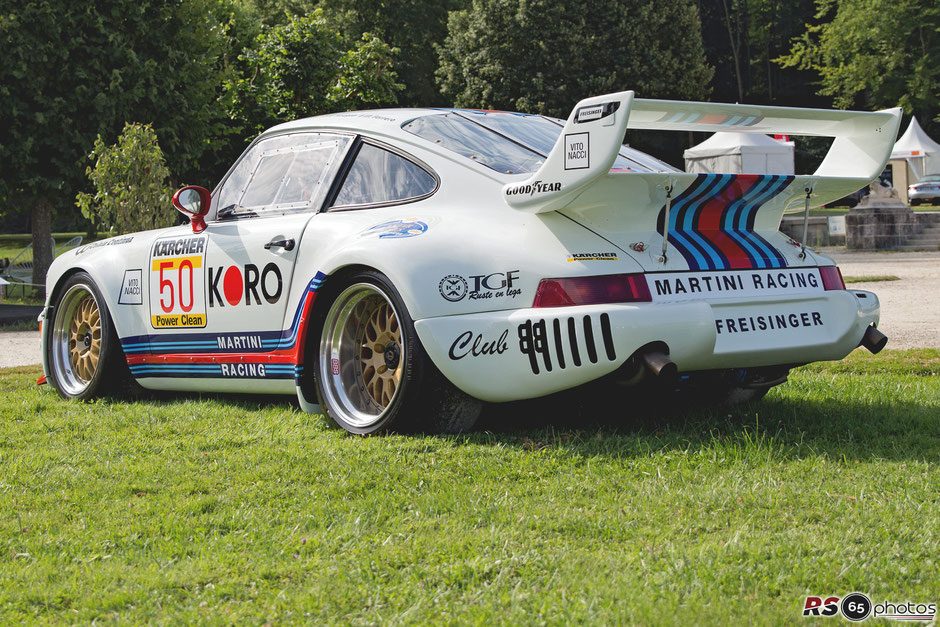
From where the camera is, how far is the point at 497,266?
4.24 metres

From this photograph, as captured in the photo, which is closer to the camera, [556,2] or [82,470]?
[82,470]

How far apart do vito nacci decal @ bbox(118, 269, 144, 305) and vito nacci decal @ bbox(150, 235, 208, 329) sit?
0.11 m

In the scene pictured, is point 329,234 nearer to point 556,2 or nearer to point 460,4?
point 556,2

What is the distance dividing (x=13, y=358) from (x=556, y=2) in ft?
91.4

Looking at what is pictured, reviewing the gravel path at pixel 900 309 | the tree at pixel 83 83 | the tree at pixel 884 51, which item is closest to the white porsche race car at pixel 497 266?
the gravel path at pixel 900 309

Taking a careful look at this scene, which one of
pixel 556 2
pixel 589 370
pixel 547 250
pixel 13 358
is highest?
pixel 556 2

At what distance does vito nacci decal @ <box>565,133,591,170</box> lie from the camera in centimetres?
398

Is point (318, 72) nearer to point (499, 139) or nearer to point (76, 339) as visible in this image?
point (76, 339)

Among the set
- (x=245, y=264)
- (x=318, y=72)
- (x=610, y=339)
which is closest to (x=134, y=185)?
(x=318, y=72)

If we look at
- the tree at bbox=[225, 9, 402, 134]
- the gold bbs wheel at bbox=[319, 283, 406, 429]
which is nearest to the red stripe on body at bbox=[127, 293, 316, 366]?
the gold bbs wheel at bbox=[319, 283, 406, 429]

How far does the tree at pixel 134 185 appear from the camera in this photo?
12938 millimetres

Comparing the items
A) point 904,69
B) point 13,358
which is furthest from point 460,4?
point 13,358

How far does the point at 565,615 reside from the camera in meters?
2.50

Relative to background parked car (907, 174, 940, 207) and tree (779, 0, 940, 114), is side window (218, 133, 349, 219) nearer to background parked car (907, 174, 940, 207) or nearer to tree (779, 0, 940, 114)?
background parked car (907, 174, 940, 207)
